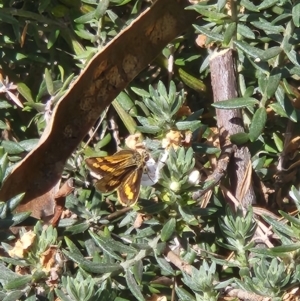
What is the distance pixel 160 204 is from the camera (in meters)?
1.42

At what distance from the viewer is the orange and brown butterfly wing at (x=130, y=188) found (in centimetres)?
138

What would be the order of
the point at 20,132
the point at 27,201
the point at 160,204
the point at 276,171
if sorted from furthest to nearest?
the point at 20,132, the point at 276,171, the point at 27,201, the point at 160,204

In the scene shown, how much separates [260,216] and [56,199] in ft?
1.42

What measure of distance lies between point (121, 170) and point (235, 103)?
0.94 feet

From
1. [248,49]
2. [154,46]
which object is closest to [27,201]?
[154,46]

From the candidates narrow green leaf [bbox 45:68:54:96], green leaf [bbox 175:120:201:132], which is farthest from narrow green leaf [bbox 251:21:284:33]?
narrow green leaf [bbox 45:68:54:96]

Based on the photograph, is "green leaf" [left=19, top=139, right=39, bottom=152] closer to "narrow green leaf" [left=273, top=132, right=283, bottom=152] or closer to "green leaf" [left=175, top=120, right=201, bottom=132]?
"green leaf" [left=175, top=120, right=201, bottom=132]

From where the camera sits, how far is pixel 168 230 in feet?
4.62

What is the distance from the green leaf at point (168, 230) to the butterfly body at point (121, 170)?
9cm

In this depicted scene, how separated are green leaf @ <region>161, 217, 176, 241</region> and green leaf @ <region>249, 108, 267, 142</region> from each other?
26 centimetres

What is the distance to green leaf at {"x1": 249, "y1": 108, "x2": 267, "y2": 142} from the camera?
154 centimetres

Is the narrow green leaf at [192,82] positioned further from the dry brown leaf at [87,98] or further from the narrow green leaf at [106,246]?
the narrow green leaf at [106,246]

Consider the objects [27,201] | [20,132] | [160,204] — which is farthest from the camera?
[20,132]

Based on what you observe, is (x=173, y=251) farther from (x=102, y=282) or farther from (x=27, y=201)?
(x=27, y=201)
